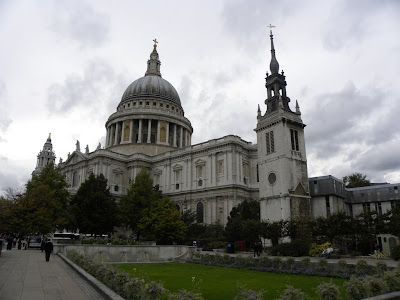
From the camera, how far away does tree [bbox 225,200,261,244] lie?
34.3 m

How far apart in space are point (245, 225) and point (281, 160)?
339 inches

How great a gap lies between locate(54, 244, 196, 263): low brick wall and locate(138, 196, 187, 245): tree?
10491 millimetres

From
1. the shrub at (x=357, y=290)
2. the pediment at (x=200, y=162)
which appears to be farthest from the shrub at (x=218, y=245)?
the shrub at (x=357, y=290)

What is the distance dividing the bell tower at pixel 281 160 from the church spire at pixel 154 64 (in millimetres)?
57212

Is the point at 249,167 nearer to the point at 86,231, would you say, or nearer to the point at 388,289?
the point at 86,231

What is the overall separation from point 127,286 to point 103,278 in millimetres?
3538

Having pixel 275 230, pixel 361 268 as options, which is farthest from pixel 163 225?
pixel 361 268

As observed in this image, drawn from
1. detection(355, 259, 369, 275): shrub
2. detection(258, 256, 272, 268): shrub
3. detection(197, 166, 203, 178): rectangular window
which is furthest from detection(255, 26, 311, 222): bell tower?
detection(197, 166, 203, 178): rectangular window

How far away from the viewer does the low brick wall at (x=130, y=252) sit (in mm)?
25734

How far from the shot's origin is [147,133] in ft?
254

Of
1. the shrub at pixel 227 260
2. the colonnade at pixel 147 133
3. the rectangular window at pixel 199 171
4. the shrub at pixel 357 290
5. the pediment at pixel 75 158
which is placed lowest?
the shrub at pixel 227 260

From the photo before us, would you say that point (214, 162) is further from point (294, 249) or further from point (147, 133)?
point (294, 249)

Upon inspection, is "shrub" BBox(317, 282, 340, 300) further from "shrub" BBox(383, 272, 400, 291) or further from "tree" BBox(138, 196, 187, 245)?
"tree" BBox(138, 196, 187, 245)

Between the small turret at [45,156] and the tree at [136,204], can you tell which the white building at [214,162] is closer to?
the small turret at [45,156]
